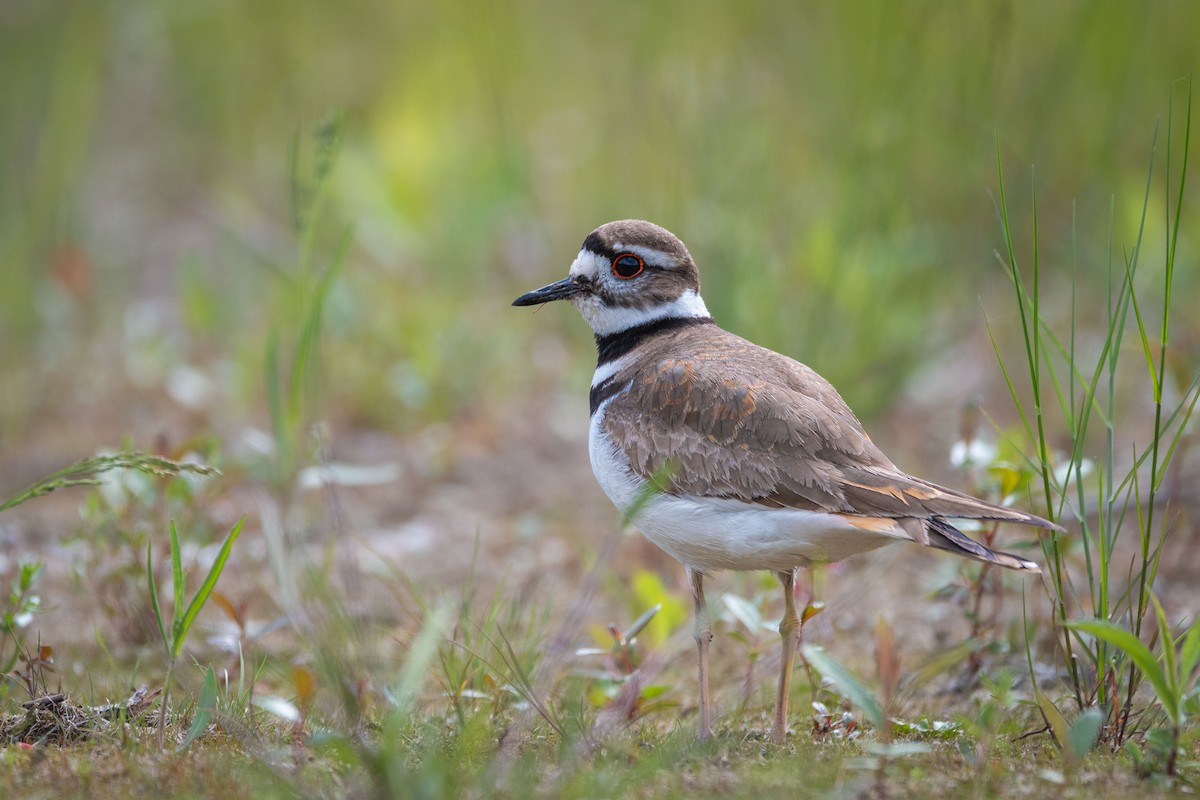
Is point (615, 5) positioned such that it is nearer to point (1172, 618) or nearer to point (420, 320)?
point (420, 320)

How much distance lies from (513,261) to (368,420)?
1.79 m

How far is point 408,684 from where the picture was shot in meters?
2.39

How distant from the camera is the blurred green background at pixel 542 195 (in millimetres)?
5492

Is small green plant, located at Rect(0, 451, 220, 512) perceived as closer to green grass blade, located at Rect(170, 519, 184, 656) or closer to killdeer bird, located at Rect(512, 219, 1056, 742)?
green grass blade, located at Rect(170, 519, 184, 656)

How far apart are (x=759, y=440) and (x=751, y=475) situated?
0.36 ft

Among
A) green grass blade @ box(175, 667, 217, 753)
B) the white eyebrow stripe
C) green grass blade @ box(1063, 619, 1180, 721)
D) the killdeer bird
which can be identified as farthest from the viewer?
the white eyebrow stripe

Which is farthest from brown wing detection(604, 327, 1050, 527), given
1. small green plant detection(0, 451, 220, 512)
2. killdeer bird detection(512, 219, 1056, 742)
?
small green plant detection(0, 451, 220, 512)

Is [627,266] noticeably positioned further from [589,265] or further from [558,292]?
[558,292]

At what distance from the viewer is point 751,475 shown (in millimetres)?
3100

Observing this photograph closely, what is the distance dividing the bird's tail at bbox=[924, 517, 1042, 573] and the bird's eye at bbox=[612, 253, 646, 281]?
1.45 m

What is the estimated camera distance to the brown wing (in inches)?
116

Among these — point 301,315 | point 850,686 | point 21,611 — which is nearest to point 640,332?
point 301,315

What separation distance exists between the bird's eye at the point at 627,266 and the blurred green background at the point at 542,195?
57.2 inches

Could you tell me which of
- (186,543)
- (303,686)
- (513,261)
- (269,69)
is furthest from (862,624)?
(269,69)
